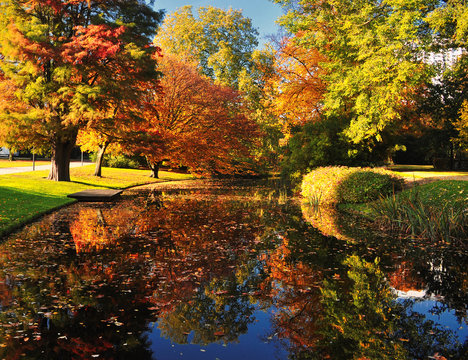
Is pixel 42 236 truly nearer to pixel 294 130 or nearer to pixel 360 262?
pixel 360 262

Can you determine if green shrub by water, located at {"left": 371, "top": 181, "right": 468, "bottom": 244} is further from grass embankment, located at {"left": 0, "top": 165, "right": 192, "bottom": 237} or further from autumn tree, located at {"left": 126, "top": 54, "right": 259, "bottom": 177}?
autumn tree, located at {"left": 126, "top": 54, "right": 259, "bottom": 177}

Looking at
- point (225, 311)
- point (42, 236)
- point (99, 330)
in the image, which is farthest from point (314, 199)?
point (99, 330)

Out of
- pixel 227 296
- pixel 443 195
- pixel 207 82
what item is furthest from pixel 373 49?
pixel 207 82

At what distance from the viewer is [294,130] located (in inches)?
989

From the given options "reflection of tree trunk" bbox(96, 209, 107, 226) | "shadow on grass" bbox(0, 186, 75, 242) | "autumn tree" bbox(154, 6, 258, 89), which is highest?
"autumn tree" bbox(154, 6, 258, 89)

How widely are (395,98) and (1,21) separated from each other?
20396 millimetres

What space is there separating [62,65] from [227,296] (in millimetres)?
17958

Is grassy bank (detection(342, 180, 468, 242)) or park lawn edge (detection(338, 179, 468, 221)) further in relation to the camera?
park lawn edge (detection(338, 179, 468, 221))

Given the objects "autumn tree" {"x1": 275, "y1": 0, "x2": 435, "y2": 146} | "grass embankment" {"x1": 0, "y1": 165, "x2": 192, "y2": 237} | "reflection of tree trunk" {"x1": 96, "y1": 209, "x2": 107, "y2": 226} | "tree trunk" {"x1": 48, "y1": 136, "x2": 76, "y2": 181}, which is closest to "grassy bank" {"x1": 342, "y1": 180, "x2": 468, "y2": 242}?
"autumn tree" {"x1": 275, "y1": 0, "x2": 435, "y2": 146}

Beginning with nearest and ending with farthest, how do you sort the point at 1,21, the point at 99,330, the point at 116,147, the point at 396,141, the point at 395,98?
1. the point at 99,330
2. the point at 395,98
3. the point at 1,21
4. the point at 396,141
5. the point at 116,147

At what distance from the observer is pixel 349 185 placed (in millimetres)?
16672

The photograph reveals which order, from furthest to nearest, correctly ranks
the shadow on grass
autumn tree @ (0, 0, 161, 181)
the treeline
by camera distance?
autumn tree @ (0, 0, 161, 181) < the treeline < the shadow on grass

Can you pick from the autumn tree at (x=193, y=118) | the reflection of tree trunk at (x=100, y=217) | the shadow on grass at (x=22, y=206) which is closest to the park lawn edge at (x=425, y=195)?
the reflection of tree trunk at (x=100, y=217)

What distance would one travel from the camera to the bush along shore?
10.1 metres
